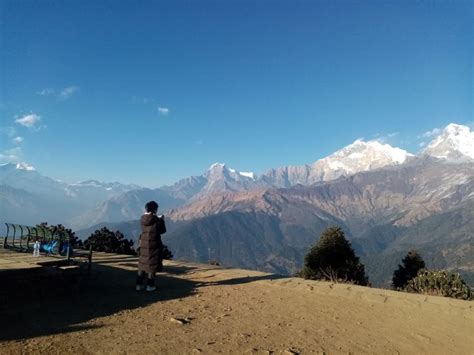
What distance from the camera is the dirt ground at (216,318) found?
6.55m

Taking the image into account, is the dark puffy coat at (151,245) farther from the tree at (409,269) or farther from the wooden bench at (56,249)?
the tree at (409,269)

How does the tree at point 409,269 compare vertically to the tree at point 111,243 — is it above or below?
below

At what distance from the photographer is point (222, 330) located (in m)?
7.43

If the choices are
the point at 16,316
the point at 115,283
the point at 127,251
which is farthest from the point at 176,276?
the point at 127,251

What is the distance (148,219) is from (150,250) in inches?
33.0

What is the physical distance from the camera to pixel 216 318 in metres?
8.26

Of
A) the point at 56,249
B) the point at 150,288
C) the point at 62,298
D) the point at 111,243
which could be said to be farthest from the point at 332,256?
the point at 62,298

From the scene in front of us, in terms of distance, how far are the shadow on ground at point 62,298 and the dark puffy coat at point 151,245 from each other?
70 cm

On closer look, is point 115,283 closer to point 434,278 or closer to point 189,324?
point 189,324

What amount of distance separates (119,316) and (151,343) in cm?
189

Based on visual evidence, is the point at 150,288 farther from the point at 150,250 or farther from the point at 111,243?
the point at 111,243

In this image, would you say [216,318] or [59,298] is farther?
[59,298]

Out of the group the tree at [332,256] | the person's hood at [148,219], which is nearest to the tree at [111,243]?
the tree at [332,256]

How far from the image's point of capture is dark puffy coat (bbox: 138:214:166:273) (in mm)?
10703
